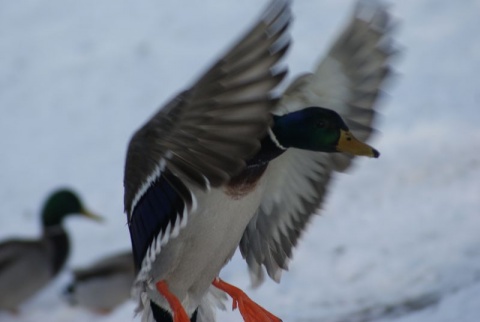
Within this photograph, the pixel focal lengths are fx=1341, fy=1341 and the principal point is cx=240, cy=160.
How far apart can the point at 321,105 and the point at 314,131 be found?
445mm

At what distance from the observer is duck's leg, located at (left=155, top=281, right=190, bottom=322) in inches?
207

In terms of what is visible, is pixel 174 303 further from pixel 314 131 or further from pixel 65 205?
pixel 65 205

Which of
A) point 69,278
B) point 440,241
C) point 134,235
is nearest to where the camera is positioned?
point 134,235

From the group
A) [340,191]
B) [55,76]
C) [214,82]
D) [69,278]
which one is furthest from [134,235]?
[55,76]

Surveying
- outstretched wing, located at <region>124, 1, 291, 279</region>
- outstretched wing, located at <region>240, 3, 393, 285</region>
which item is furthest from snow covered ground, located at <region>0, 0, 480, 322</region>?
outstretched wing, located at <region>124, 1, 291, 279</region>

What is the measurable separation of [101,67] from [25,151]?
1.14 meters

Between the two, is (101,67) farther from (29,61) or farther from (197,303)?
(197,303)

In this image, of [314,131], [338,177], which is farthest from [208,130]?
[338,177]

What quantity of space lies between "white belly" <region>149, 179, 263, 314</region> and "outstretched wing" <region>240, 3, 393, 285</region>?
0.42 meters

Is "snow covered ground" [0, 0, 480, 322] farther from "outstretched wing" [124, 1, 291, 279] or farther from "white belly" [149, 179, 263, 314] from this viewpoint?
"outstretched wing" [124, 1, 291, 279]

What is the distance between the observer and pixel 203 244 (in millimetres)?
5316

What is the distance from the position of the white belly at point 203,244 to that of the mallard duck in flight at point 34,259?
3968 mm

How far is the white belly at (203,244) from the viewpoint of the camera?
Result: 205 inches

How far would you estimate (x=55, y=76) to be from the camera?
37.7 feet
